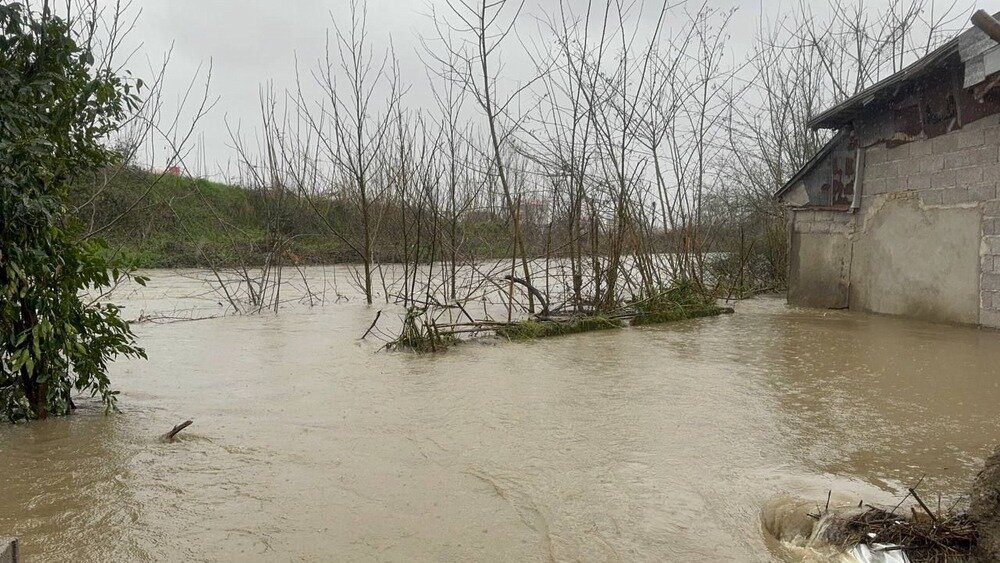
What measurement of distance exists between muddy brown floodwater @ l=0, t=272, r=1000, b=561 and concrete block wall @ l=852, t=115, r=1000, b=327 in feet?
5.49

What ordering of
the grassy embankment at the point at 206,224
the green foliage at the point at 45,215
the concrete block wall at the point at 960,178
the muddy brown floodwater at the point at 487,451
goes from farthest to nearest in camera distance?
the grassy embankment at the point at 206,224 → the concrete block wall at the point at 960,178 → the green foliage at the point at 45,215 → the muddy brown floodwater at the point at 487,451

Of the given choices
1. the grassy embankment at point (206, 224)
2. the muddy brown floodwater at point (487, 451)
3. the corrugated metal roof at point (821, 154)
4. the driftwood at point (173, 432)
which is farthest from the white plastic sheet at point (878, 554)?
the grassy embankment at point (206, 224)

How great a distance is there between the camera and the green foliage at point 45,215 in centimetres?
380

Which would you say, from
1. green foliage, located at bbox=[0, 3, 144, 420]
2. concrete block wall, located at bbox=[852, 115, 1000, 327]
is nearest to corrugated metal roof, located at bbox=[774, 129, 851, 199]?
concrete block wall, located at bbox=[852, 115, 1000, 327]

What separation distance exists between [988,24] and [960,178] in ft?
21.9

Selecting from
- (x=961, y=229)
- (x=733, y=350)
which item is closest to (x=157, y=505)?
(x=733, y=350)

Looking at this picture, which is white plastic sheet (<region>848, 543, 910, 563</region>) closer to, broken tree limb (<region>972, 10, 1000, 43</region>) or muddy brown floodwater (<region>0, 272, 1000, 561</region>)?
muddy brown floodwater (<region>0, 272, 1000, 561</region>)

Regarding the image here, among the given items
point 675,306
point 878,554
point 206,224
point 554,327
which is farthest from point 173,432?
point 206,224

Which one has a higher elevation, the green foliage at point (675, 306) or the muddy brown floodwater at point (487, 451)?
the green foliage at point (675, 306)

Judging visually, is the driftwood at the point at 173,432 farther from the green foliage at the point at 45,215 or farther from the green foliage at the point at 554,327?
the green foliage at the point at 554,327

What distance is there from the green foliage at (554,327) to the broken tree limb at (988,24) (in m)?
5.57

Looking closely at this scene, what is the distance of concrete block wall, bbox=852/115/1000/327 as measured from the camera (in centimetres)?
764

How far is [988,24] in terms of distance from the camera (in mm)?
2463

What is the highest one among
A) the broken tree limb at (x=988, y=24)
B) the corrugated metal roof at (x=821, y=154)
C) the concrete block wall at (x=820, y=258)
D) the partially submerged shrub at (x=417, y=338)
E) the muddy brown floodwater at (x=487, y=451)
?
the corrugated metal roof at (x=821, y=154)
